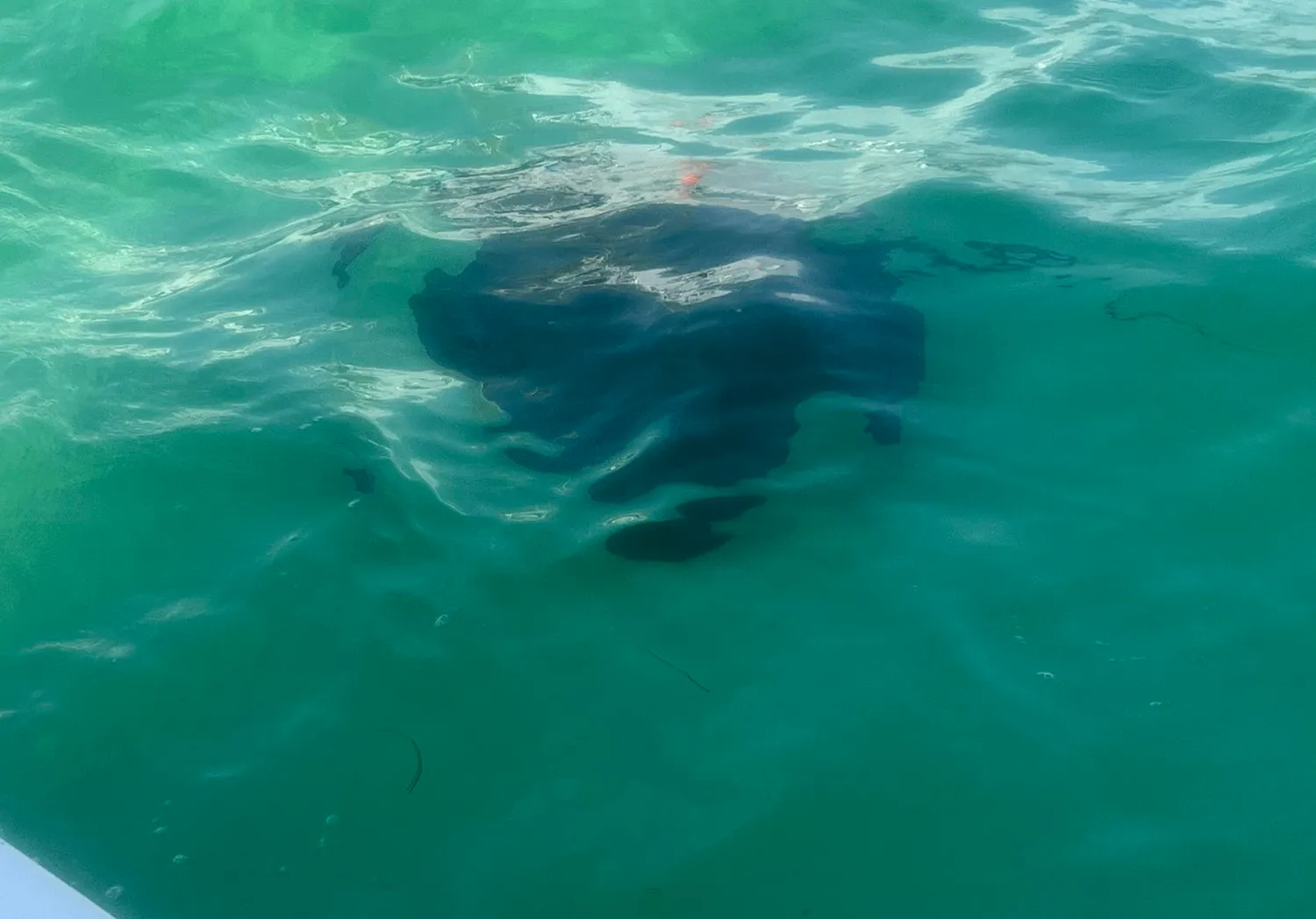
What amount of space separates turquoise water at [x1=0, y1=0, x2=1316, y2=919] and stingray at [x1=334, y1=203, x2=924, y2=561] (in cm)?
15

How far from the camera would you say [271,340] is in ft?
19.8

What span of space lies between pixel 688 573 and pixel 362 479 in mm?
1589

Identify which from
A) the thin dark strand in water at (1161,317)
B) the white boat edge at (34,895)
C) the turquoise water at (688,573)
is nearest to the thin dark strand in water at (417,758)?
the turquoise water at (688,573)

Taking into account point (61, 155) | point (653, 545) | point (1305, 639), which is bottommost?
point (1305, 639)

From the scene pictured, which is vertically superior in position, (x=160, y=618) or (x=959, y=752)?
(x=160, y=618)

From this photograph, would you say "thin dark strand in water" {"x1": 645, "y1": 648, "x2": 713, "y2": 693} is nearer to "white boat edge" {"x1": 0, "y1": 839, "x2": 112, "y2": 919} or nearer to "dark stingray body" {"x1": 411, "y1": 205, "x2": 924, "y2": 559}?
"dark stingray body" {"x1": 411, "y1": 205, "x2": 924, "y2": 559}

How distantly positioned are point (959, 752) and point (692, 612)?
1083 millimetres

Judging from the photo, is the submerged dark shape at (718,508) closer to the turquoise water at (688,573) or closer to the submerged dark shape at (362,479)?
the turquoise water at (688,573)

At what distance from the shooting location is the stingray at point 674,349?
15.2 ft

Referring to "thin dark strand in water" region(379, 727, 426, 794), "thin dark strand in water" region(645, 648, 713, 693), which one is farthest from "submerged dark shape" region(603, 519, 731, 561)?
"thin dark strand in water" region(379, 727, 426, 794)

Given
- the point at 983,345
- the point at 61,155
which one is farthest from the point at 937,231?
the point at 61,155

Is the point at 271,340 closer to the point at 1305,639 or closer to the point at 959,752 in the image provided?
the point at 959,752

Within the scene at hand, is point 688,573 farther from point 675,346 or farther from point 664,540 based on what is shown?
point 675,346

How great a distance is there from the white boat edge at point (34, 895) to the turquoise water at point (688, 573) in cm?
58
